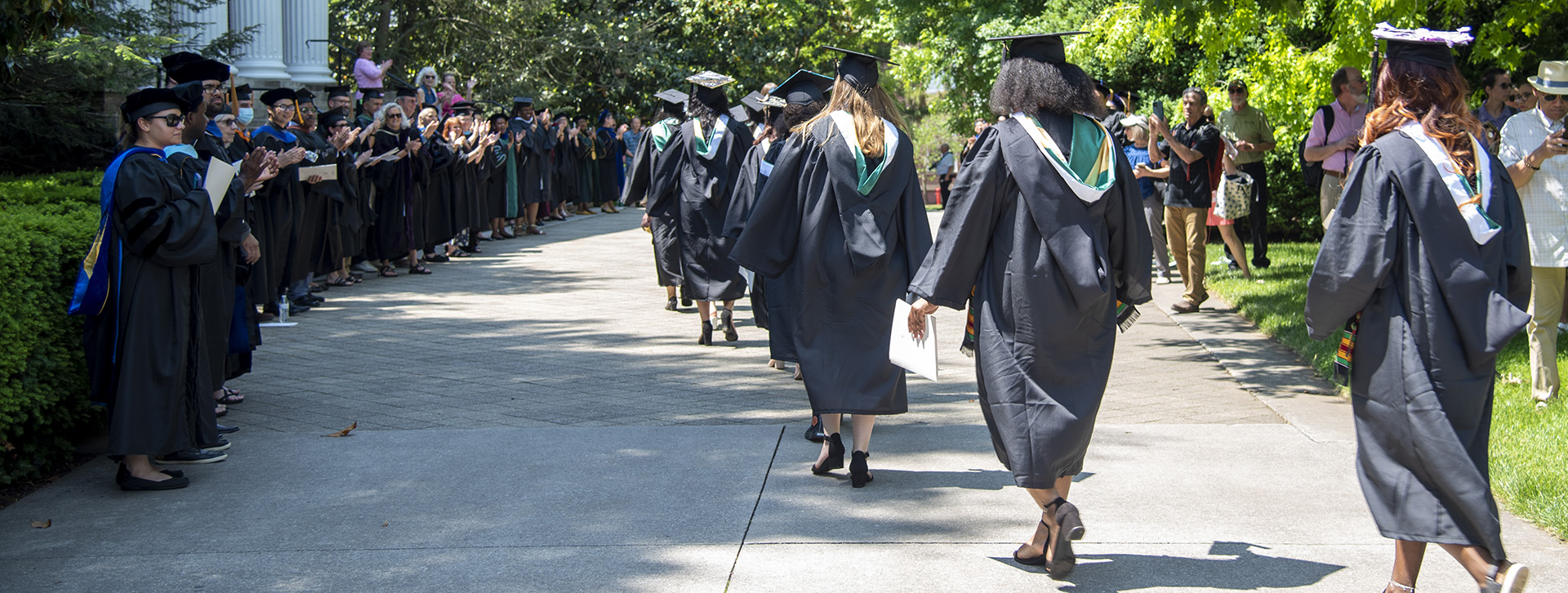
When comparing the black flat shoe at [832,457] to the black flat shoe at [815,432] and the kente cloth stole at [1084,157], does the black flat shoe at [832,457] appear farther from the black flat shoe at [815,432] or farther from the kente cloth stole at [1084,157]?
the kente cloth stole at [1084,157]

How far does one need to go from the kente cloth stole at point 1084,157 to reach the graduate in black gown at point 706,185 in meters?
4.64

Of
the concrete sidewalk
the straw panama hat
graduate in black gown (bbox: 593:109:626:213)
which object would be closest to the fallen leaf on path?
the concrete sidewalk

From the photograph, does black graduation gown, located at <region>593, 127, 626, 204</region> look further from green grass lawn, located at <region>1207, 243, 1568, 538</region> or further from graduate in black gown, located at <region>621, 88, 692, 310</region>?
green grass lawn, located at <region>1207, 243, 1568, 538</region>

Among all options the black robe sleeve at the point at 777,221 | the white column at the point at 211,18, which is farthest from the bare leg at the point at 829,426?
the white column at the point at 211,18

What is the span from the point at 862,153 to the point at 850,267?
46 centimetres

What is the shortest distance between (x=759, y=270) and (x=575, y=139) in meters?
16.9

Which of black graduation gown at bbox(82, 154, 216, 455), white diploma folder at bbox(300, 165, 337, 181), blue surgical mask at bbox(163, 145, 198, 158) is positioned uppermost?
blue surgical mask at bbox(163, 145, 198, 158)

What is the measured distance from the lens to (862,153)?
5.27 meters

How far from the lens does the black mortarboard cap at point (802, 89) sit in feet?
19.2

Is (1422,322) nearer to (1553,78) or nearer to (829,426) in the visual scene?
(829,426)

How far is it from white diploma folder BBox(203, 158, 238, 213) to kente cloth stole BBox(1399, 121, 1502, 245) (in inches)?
177

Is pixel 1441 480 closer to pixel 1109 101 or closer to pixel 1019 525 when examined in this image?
pixel 1019 525

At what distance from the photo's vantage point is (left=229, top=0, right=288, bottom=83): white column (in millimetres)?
16781

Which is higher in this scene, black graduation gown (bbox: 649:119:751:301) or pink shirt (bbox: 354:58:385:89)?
pink shirt (bbox: 354:58:385:89)
